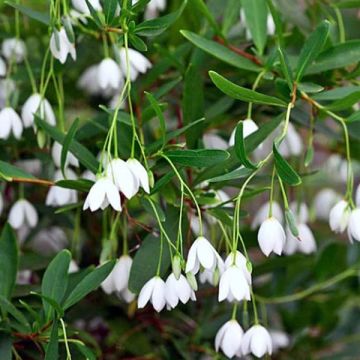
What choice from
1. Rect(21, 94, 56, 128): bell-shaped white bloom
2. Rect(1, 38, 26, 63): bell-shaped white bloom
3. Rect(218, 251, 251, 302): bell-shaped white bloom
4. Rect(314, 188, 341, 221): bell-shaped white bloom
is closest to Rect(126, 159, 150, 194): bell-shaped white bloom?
Rect(218, 251, 251, 302): bell-shaped white bloom

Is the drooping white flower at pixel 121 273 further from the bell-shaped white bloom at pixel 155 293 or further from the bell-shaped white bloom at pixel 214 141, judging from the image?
the bell-shaped white bloom at pixel 214 141

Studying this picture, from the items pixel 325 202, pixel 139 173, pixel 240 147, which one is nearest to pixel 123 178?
pixel 139 173

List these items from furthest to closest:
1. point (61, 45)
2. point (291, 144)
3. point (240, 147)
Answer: point (291, 144) → point (61, 45) → point (240, 147)

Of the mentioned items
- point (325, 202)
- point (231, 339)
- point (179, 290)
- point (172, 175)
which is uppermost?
point (172, 175)

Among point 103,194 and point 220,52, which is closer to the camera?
point 103,194

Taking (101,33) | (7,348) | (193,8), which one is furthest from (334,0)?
(7,348)

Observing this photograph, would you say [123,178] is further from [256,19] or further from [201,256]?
[256,19]

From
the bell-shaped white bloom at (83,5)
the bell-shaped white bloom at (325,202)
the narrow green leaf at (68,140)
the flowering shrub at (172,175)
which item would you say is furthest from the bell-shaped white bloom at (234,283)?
the bell-shaped white bloom at (325,202)
